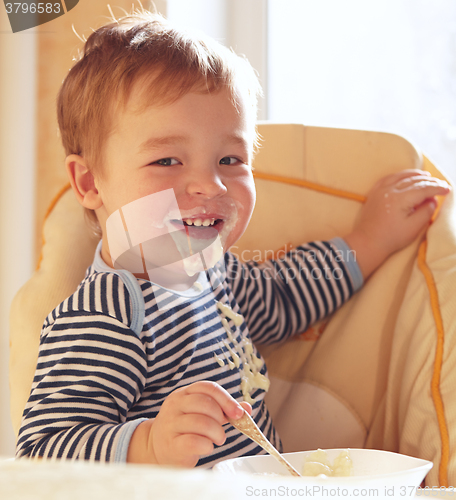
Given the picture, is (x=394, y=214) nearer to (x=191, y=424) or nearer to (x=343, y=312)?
(x=343, y=312)

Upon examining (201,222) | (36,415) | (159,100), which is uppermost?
(159,100)

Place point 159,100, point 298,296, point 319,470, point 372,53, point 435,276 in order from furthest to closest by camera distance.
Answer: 1. point 372,53
2. point 298,296
3. point 435,276
4. point 159,100
5. point 319,470

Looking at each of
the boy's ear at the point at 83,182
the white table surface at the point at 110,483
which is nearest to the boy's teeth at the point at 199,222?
the boy's ear at the point at 83,182

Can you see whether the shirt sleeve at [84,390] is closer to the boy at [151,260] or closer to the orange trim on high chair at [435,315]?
the boy at [151,260]

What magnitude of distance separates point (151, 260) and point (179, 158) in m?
0.13

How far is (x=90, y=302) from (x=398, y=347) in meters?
0.40

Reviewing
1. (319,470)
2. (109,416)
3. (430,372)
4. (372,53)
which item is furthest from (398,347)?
(372,53)

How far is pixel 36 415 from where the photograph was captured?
0.50 m

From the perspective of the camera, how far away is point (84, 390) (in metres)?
0.51

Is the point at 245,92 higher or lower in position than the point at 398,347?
higher

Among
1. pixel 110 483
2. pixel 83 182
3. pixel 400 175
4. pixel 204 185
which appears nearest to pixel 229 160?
pixel 204 185

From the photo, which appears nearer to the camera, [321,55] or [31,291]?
[31,291]

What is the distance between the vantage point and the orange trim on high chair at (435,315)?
1.77 feet

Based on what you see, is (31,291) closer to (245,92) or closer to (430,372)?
(245,92)
